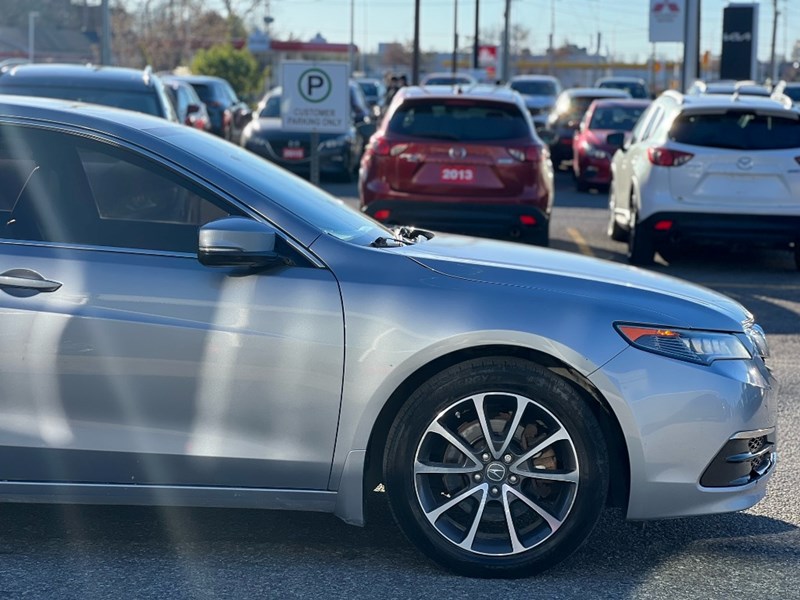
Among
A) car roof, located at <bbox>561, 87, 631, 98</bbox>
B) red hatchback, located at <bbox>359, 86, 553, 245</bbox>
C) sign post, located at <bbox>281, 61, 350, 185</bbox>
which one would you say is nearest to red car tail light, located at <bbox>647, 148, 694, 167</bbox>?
red hatchback, located at <bbox>359, 86, 553, 245</bbox>

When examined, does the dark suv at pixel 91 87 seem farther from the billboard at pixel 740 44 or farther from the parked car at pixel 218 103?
the billboard at pixel 740 44

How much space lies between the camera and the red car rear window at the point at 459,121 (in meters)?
11.9

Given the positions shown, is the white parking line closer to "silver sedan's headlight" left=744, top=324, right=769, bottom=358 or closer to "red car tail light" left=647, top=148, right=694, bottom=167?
"red car tail light" left=647, top=148, right=694, bottom=167

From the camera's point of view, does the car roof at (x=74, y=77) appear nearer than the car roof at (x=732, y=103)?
No

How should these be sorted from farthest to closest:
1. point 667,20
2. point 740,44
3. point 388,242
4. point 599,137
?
1. point 740,44
2. point 667,20
3. point 599,137
4. point 388,242

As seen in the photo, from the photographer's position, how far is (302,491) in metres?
4.46

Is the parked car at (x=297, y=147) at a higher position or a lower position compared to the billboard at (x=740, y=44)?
lower

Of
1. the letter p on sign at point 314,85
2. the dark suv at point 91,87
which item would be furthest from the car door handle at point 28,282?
the letter p on sign at point 314,85

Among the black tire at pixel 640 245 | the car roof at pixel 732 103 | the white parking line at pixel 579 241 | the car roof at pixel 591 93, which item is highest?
the car roof at pixel 732 103

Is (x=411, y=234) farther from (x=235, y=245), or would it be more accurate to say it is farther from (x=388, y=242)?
(x=235, y=245)

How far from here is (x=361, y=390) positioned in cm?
435

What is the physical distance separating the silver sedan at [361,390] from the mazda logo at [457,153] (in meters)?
7.29

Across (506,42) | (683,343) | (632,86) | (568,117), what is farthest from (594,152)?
(506,42)

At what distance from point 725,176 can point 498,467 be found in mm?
7966
